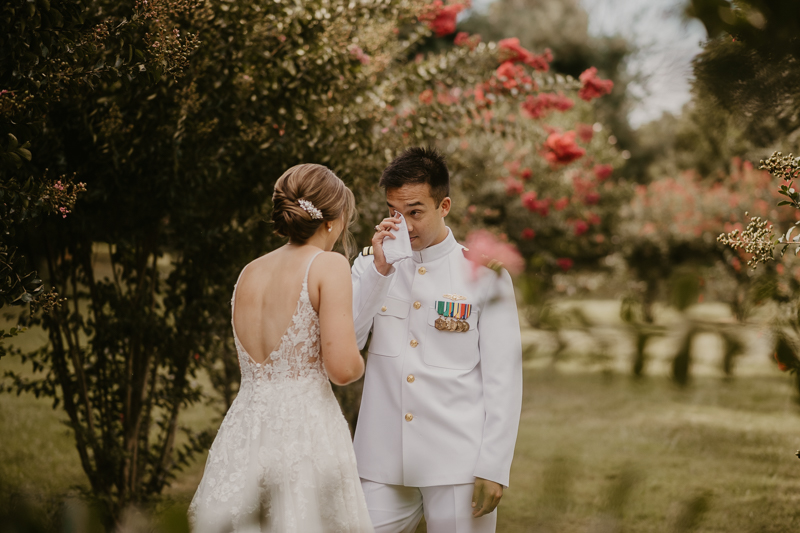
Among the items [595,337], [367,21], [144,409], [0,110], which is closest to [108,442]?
[144,409]

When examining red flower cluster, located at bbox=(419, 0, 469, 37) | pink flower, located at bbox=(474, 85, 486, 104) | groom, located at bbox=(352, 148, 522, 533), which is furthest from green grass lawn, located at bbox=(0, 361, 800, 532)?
red flower cluster, located at bbox=(419, 0, 469, 37)

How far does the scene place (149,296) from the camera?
373 centimetres

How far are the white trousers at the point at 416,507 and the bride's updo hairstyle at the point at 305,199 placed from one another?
3.24 ft

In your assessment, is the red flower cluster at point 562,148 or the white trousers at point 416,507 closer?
the white trousers at point 416,507

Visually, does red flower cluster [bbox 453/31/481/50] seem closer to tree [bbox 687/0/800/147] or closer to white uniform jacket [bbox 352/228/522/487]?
white uniform jacket [bbox 352/228/522/487]

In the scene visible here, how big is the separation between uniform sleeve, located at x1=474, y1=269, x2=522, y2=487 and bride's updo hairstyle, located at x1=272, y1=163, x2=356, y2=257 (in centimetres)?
68

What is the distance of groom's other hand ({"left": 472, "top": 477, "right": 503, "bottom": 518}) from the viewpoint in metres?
2.20

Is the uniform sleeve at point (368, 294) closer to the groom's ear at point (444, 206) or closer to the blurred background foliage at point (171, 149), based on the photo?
the groom's ear at point (444, 206)

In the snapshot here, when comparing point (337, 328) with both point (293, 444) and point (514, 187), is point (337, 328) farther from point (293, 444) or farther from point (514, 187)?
point (514, 187)

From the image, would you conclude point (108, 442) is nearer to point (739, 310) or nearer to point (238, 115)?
point (238, 115)

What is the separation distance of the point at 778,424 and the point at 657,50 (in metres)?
7.28

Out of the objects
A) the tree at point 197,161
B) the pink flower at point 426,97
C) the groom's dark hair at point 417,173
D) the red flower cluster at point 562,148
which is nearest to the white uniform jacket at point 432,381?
the groom's dark hair at point 417,173

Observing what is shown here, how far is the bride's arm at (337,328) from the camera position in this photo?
2092mm

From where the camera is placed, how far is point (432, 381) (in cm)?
241
